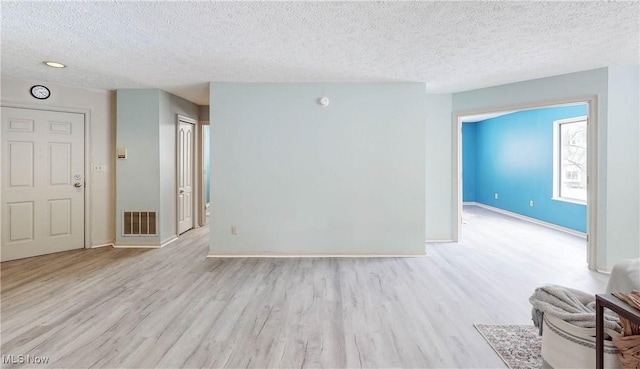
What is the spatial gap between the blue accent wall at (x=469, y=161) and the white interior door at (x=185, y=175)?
742cm

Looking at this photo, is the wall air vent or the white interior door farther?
the white interior door

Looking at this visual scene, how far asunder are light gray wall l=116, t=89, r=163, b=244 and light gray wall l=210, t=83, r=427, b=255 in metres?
1.13

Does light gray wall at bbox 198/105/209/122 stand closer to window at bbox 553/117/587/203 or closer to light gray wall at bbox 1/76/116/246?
light gray wall at bbox 1/76/116/246

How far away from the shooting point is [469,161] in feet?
29.0

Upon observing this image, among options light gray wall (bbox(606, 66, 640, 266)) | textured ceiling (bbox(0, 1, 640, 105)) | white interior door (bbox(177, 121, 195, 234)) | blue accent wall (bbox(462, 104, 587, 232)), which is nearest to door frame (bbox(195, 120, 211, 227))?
white interior door (bbox(177, 121, 195, 234))

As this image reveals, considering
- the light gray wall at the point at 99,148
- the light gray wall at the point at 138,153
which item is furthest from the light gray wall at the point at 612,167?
the light gray wall at the point at 99,148

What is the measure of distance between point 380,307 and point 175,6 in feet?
9.25

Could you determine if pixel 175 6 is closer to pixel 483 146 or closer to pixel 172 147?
pixel 172 147

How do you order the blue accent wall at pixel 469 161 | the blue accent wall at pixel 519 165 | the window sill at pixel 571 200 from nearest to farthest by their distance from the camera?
the window sill at pixel 571 200
the blue accent wall at pixel 519 165
the blue accent wall at pixel 469 161

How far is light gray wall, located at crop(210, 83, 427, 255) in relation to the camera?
3977 millimetres

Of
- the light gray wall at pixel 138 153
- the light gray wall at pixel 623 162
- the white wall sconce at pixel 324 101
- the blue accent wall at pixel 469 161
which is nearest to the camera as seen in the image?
the light gray wall at pixel 623 162

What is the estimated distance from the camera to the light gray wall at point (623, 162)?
132 inches

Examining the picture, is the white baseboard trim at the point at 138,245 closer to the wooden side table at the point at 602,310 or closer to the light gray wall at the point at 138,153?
the light gray wall at the point at 138,153

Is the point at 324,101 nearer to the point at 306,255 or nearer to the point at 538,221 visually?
the point at 306,255
